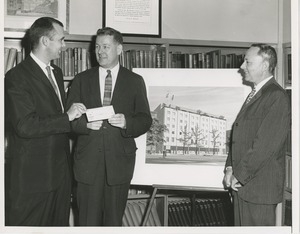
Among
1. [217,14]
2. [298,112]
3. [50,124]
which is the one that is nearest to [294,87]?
[298,112]

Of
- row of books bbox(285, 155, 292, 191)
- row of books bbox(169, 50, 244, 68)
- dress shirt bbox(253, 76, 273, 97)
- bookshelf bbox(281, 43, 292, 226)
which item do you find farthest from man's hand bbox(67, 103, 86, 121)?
row of books bbox(285, 155, 292, 191)

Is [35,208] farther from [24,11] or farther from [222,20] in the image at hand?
[222,20]

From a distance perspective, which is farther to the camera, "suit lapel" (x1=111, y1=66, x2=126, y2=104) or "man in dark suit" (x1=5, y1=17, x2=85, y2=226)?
"suit lapel" (x1=111, y1=66, x2=126, y2=104)

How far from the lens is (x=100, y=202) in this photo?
2.76 metres

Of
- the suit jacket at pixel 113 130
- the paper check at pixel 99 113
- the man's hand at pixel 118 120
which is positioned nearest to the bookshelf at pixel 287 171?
the suit jacket at pixel 113 130

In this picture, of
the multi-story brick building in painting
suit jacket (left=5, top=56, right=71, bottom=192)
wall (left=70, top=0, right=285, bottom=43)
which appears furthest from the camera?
wall (left=70, top=0, right=285, bottom=43)

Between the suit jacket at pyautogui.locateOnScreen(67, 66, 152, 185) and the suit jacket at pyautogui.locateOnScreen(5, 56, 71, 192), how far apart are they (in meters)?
0.18

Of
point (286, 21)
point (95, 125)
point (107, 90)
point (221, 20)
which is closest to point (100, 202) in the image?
point (95, 125)

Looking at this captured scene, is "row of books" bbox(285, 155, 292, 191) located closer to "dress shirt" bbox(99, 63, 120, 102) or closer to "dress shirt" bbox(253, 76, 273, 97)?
"dress shirt" bbox(253, 76, 273, 97)

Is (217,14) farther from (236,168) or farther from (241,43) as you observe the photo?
(236,168)

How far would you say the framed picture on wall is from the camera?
3375 mm

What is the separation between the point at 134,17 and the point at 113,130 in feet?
4.52
